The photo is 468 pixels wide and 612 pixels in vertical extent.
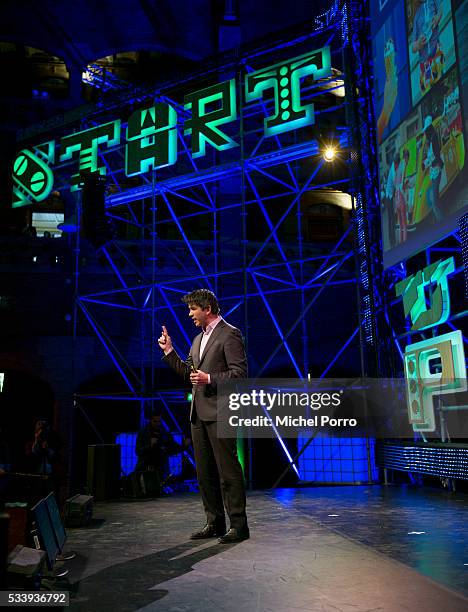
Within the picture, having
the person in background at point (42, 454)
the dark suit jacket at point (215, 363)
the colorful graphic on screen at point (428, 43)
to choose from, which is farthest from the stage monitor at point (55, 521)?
the person in background at point (42, 454)

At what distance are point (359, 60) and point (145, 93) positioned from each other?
4233 millimetres

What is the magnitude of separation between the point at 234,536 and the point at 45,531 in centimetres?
119

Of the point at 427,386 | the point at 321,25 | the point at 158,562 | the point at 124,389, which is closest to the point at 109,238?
the point at 124,389

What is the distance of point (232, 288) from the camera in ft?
40.5

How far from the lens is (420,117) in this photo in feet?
20.2

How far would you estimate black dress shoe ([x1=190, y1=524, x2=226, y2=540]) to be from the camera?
363 centimetres

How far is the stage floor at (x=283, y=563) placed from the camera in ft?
7.29

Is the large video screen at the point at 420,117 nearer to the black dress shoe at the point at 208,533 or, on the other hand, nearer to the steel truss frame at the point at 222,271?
the steel truss frame at the point at 222,271

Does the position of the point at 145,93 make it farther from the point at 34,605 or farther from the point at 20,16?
the point at 34,605

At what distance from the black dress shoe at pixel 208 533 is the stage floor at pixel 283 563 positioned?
2.6 inches

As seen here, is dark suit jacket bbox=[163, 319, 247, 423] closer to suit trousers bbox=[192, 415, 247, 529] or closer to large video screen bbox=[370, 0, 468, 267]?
suit trousers bbox=[192, 415, 247, 529]

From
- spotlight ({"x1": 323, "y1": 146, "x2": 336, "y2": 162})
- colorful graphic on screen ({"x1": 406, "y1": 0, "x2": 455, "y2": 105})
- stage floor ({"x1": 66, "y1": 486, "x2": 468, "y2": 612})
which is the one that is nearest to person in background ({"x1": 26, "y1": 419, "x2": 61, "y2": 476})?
stage floor ({"x1": 66, "y1": 486, "x2": 468, "y2": 612})

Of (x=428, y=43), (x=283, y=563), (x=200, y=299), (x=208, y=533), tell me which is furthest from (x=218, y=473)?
(x=428, y=43)

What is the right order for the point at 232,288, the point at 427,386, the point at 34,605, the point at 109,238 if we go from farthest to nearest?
the point at 232,288
the point at 109,238
the point at 427,386
the point at 34,605
